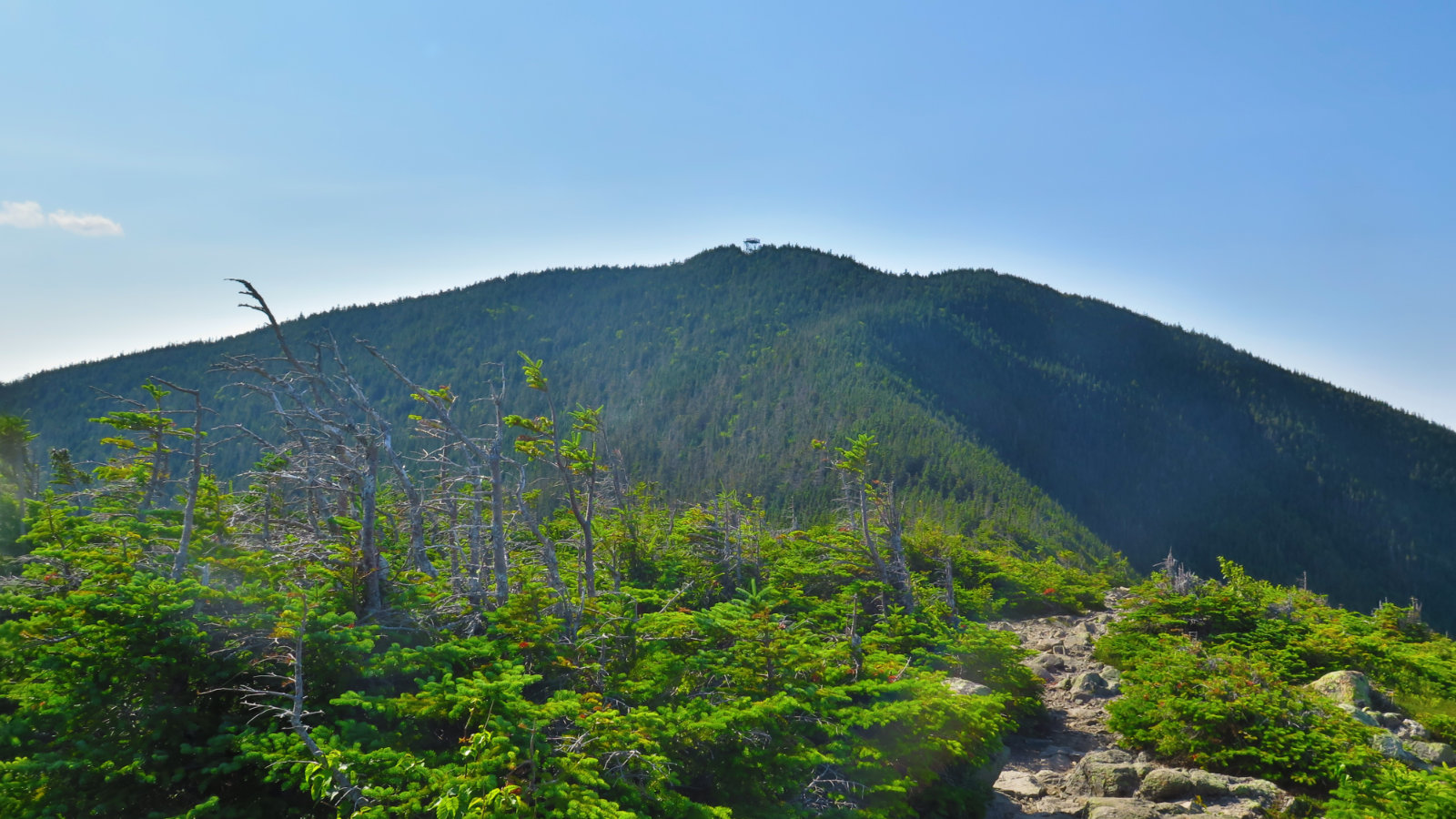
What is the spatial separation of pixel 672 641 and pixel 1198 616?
16857mm

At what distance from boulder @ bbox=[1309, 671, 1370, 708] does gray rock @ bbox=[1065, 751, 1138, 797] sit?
17.3 feet

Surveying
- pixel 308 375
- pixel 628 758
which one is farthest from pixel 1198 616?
pixel 308 375

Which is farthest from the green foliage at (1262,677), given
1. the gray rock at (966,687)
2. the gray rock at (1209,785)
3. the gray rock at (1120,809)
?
the gray rock at (966,687)

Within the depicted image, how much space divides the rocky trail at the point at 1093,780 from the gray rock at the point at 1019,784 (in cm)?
2

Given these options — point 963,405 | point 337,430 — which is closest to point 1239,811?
point 337,430

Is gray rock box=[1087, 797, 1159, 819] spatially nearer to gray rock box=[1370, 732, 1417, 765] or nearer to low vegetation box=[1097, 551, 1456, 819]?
low vegetation box=[1097, 551, 1456, 819]

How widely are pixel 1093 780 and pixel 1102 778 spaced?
0.17 metres

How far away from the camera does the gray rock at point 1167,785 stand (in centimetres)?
1145

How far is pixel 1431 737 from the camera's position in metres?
13.3

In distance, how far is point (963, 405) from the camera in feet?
417

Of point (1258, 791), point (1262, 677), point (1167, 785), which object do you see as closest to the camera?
point (1258, 791)

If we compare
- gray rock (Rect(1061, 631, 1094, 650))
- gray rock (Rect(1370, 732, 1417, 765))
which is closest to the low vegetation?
gray rock (Rect(1370, 732, 1417, 765))

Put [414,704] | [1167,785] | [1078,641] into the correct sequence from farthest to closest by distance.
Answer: [1078,641] → [1167,785] → [414,704]

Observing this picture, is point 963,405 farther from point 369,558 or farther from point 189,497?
point 189,497
